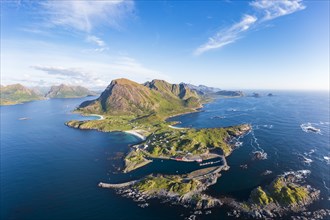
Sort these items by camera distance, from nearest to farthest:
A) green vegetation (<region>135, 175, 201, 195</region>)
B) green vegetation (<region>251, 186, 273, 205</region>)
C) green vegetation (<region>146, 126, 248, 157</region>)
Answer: green vegetation (<region>251, 186, 273, 205</region>) < green vegetation (<region>135, 175, 201, 195</region>) < green vegetation (<region>146, 126, 248, 157</region>)

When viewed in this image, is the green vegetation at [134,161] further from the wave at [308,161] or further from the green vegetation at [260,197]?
the wave at [308,161]

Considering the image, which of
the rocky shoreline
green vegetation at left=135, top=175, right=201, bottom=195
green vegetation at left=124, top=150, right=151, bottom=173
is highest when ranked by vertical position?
green vegetation at left=124, top=150, right=151, bottom=173

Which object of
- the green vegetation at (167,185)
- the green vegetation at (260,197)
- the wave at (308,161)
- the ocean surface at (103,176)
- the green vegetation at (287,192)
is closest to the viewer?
the ocean surface at (103,176)

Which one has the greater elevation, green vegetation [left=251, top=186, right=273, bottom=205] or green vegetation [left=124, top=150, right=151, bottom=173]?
green vegetation [left=124, top=150, right=151, bottom=173]

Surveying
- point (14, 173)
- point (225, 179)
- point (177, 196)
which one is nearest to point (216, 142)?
point (225, 179)

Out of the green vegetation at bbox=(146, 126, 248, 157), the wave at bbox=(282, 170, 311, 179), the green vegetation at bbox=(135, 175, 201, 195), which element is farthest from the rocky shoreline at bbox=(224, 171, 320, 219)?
the green vegetation at bbox=(146, 126, 248, 157)

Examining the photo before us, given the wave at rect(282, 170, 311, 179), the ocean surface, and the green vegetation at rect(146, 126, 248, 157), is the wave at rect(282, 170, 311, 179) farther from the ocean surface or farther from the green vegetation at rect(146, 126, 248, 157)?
the green vegetation at rect(146, 126, 248, 157)

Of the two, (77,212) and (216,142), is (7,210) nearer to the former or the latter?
(77,212)

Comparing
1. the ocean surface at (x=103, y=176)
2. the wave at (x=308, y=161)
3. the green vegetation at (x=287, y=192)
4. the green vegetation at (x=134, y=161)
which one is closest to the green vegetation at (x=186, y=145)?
the green vegetation at (x=134, y=161)
